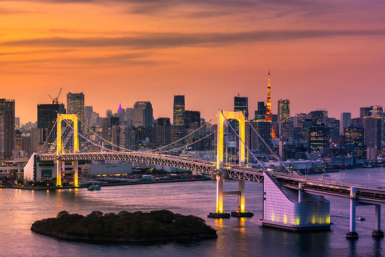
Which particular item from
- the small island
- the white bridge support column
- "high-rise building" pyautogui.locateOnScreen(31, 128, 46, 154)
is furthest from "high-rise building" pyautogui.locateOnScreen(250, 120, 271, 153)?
the white bridge support column

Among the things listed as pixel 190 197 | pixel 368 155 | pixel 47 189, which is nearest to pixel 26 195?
pixel 47 189

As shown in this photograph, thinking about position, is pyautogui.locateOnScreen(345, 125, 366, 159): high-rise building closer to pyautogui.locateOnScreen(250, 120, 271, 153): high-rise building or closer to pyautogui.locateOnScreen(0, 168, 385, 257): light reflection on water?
pyautogui.locateOnScreen(250, 120, 271, 153): high-rise building

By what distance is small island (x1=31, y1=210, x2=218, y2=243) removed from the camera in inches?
1316

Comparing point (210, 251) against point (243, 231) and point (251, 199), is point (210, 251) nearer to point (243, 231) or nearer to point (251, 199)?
point (243, 231)

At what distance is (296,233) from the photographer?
33562 mm

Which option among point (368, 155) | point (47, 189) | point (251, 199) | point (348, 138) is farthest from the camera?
point (348, 138)

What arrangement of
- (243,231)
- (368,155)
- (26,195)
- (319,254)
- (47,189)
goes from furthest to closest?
(368,155)
(47,189)
(26,195)
(243,231)
(319,254)

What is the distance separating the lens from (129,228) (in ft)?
112

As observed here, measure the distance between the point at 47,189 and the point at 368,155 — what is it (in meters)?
107

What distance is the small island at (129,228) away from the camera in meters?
33.4

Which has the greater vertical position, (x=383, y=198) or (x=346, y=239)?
(x=383, y=198)

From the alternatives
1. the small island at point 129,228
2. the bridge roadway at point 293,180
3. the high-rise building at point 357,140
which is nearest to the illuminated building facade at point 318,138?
the high-rise building at point 357,140

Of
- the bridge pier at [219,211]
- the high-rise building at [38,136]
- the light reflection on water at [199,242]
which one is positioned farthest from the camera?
the high-rise building at [38,136]

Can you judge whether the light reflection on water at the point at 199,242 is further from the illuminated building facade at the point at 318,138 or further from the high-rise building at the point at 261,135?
the illuminated building facade at the point at 318,138
